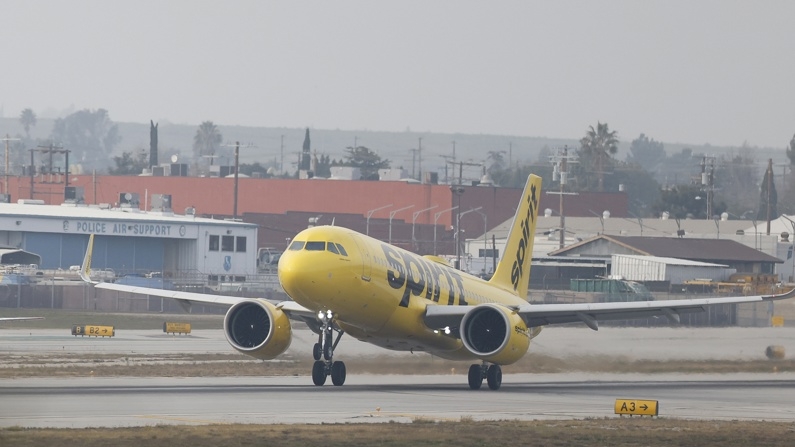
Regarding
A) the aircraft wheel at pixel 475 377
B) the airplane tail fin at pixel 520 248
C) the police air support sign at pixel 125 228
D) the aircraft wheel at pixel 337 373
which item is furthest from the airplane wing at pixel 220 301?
the police air support sign at pixel 125 228

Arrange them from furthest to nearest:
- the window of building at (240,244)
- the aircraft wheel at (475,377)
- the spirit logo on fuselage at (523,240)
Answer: the window of building at (240,244) < the spirit logo on fuselage at (523,240) < the aircraft wheel at (475,377)

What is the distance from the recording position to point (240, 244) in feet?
412

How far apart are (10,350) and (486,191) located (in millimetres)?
111274

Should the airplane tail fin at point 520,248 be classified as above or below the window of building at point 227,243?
above

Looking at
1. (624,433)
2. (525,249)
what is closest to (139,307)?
(525,249)

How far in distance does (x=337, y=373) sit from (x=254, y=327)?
11.0 ft

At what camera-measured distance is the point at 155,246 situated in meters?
124

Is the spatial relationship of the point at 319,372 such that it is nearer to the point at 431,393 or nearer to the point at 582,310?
the point at 431,393

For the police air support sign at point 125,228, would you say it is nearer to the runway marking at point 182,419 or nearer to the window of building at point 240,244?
the window of building at point 240,244

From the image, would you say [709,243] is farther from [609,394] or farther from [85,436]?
[85,436]

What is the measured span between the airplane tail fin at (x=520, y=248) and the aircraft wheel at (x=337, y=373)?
1038 cm

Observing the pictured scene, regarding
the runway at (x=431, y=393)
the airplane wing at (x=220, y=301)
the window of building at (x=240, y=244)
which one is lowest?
the runway at (x=431, y=393)

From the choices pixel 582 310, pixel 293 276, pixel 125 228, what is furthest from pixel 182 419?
pixel 125 228

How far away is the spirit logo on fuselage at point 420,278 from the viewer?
140ft
